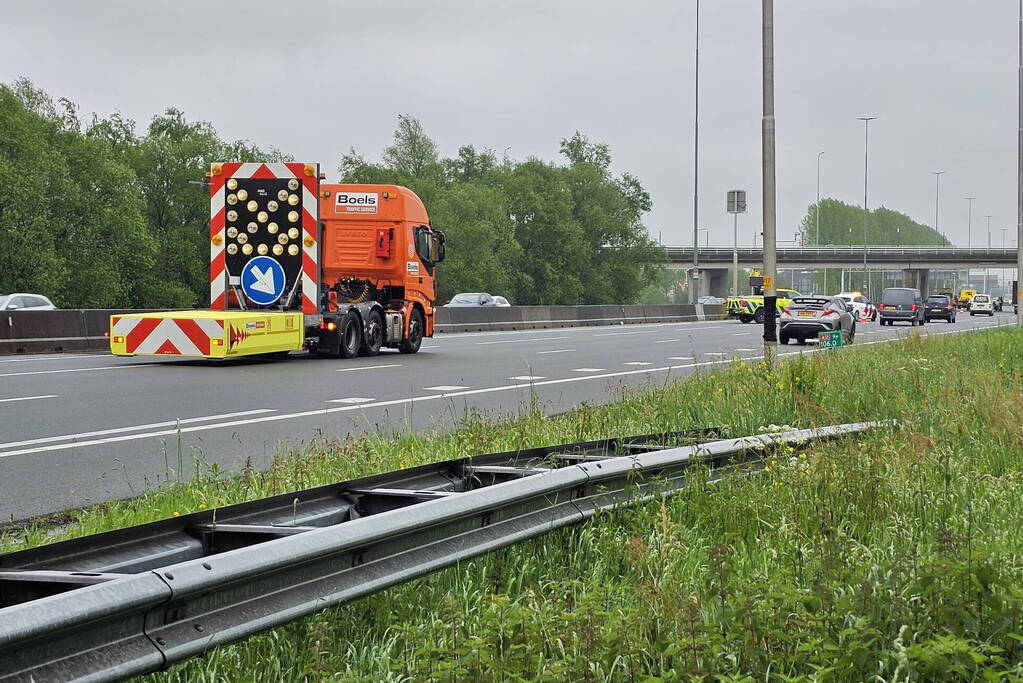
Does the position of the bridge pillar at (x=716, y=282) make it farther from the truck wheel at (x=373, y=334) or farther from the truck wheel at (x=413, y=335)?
the truck wheel at (x=373, y=334)

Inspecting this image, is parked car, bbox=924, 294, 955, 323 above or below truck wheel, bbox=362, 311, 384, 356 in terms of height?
below

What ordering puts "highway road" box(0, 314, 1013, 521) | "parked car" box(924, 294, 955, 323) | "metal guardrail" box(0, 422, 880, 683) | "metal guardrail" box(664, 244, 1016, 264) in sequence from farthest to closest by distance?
"metal guardrail" box(664, 244, 1016, 264)
"parked car" box(924, 294, 955, 323)
"highway road" box(0, 314, 1013, 521)
"metal guardrail" box(0, 422, 880, 683)

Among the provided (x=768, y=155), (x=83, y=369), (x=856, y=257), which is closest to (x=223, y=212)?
(x=83, y=369)

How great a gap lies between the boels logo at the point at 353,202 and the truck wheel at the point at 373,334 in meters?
1.88

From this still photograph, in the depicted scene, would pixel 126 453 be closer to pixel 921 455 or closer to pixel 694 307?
pixel 921 455

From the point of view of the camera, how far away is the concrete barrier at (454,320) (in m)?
26.0

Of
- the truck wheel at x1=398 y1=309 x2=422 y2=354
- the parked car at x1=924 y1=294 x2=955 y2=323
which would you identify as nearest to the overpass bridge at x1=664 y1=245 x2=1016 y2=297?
the parked car at x1=924 y1=294 x2=955 y2=323

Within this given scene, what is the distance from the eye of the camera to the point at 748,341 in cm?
3444

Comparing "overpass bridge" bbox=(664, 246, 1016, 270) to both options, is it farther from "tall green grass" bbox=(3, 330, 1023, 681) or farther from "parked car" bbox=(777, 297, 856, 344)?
"tall green grass" bbox=(3, 330, 1023, 681)

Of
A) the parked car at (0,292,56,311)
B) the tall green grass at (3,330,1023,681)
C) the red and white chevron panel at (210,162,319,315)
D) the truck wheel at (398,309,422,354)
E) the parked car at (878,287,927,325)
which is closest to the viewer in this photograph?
the tall green grass at (3,330,1023,681)

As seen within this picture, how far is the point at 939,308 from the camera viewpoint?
6631cm

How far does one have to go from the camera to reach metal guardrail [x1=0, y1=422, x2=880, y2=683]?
10.2 ft

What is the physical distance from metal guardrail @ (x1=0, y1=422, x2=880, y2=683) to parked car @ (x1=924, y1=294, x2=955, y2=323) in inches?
2486

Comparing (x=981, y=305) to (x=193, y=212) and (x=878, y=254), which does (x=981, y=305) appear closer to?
(x=878, y=254)
